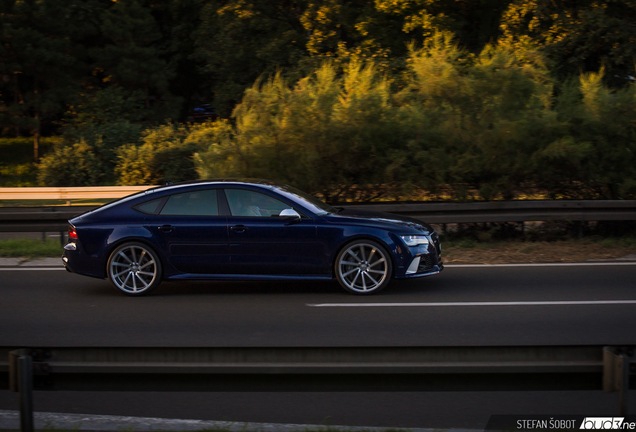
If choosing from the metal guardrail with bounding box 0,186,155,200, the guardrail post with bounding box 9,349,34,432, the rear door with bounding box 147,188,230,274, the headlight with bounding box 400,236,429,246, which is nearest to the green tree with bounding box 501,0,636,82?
the metal guardrail with bounding box 0,186,155,200

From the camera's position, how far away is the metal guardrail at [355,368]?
2.98 metres

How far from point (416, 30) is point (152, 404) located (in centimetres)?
2497

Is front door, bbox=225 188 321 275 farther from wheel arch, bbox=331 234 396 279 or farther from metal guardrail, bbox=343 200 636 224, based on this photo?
metal guardrail, bbox=343 200 636 224

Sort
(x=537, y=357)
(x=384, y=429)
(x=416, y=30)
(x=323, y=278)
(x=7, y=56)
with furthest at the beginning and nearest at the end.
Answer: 1. (x=7, y=56)
2. (x=416, y=30)
3. (x=323, y=278)
4. (x=384, y=429)
5. (x=537, y=357)

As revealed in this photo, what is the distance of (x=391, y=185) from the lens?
12.7m

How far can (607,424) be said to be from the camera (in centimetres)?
339

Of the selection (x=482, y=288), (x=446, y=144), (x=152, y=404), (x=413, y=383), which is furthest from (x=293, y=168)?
(x=413, y=383)

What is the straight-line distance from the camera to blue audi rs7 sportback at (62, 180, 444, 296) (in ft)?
26.7

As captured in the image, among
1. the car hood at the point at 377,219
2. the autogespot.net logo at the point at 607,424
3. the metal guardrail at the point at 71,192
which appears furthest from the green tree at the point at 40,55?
the autogespot.net logo at the point at 607,424

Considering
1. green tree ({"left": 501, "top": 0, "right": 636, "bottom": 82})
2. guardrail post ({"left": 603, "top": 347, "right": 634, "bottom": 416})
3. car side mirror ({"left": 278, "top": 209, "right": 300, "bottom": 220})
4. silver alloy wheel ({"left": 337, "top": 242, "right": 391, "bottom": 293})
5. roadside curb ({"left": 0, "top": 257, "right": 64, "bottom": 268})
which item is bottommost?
roadside curb ({"left": 0, "top": 257, "right": 64, "bottom": 268})

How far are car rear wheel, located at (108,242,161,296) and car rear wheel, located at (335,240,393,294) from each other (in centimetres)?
226

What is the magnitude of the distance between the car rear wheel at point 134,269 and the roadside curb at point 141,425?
3.82m

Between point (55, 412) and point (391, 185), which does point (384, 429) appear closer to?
point (55, 412)

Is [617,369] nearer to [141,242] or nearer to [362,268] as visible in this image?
[362,268]
